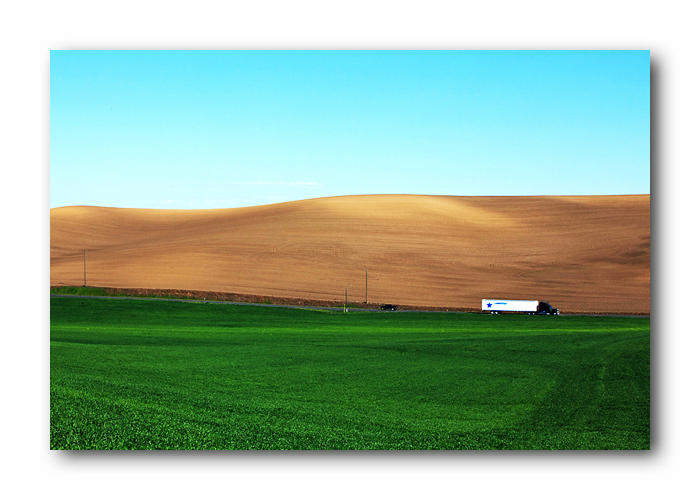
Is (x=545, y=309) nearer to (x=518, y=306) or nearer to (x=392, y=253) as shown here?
(x=518, y=306)

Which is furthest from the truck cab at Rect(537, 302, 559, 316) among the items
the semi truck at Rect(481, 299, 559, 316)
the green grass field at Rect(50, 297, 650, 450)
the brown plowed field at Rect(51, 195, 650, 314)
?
the green grass field at Rect(50, 297, 650, 450)

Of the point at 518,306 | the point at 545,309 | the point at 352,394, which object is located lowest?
the point at 545,309

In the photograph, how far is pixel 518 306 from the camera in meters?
36.2

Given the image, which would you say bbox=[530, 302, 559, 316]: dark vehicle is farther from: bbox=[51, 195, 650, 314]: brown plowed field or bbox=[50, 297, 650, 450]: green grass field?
bbox=[50, 297, 650, 450]: green grass field

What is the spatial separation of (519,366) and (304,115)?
23.4 feet

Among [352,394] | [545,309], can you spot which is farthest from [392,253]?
[352,394]

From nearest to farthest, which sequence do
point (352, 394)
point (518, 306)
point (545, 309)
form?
point (352, 394), point (545, 309), point (518, 306)

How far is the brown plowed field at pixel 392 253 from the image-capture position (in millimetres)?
34625

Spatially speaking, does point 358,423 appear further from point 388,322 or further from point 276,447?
point 388,322

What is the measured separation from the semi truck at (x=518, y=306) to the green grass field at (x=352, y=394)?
16.8 metres

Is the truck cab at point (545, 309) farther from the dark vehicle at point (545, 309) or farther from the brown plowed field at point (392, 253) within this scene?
the brown plowed field at point (392, 253)

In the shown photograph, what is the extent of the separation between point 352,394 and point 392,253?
35647 mm

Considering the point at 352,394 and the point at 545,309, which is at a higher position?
the point at 352,394

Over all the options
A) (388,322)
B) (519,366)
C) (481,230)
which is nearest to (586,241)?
(481,230)
